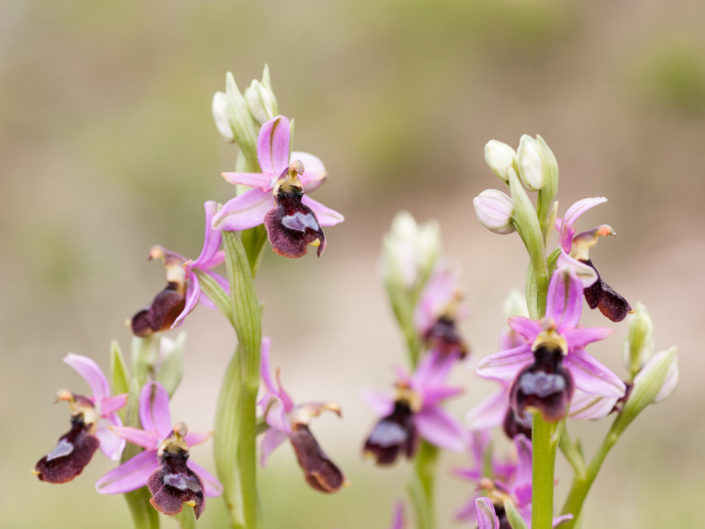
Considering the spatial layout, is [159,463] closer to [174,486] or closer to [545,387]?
[174,486]

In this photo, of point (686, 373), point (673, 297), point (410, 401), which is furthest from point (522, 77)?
point (410, 401)

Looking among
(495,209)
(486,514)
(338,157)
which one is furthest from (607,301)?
(338,157)

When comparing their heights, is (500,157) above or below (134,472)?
above

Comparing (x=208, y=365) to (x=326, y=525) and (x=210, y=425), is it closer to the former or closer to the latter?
(x=210, y=425)

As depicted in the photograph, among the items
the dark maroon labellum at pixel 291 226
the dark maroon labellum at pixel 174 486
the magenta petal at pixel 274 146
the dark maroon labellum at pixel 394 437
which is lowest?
the dark maroon labellum at pixel 174 486

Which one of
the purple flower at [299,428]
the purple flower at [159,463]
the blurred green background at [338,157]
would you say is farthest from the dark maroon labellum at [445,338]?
the blurred green background at [338,157]

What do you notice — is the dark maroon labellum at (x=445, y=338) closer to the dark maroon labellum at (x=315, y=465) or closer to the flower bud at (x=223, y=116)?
the dark maroon labellum at (x=315, y=465)

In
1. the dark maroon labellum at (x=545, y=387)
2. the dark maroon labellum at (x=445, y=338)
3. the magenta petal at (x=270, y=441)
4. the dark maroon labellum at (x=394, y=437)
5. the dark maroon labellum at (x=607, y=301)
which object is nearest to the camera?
the dark maroon labellum at (x=545, y=387)
